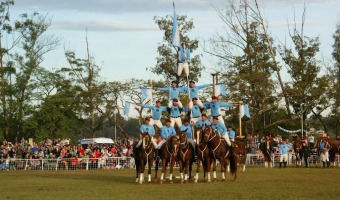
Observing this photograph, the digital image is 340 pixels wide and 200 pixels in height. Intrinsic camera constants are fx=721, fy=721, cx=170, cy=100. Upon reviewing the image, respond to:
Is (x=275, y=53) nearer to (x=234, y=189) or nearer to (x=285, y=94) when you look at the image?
(x=285, y=94)

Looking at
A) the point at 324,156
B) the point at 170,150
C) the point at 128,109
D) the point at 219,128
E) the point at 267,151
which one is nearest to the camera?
the point at 170,150

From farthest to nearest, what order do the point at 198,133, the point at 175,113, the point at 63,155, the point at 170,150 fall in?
the point at 63,155 → the point at 175,113 → the point at 170,150 → the point at 198,133

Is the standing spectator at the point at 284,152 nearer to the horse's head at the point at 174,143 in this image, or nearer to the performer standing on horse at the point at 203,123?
the performer standing on horse at the point at 203,123

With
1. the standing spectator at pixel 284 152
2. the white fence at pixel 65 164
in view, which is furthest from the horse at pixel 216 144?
the white fence at pixel 65 164

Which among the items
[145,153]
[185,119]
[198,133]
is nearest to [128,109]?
[185,119]

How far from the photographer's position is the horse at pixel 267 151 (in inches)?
1743

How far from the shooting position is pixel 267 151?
44562 mm

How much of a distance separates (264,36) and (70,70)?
18355 millimetres

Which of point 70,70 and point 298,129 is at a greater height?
point 70,70

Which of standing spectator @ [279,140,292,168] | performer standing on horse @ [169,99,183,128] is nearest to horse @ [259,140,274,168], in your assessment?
standing spectator @ [279,140,292,168]

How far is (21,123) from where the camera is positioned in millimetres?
63625

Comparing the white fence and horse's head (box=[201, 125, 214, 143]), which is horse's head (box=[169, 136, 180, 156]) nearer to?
horse's head (box=[201, 125, 214, 143])

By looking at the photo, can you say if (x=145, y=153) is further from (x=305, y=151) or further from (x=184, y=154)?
(x=305, y=151)

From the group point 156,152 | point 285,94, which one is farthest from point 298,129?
point 156,152
